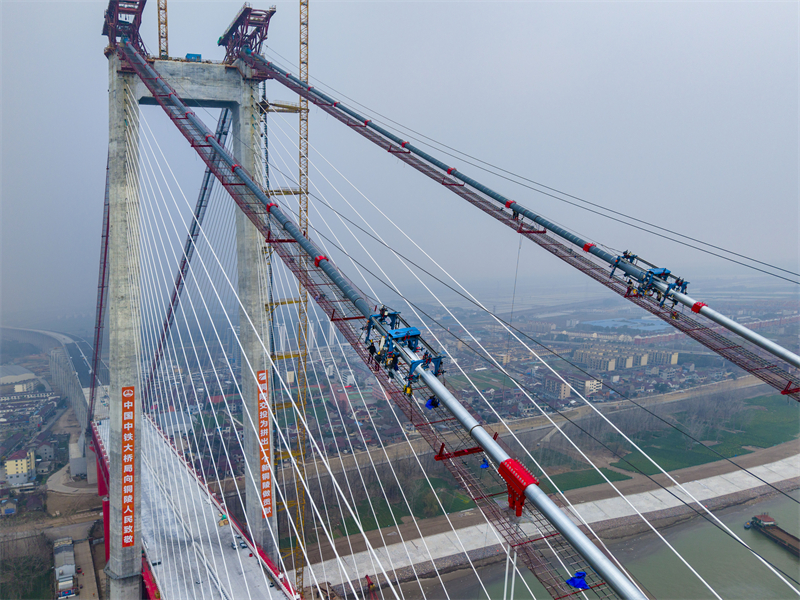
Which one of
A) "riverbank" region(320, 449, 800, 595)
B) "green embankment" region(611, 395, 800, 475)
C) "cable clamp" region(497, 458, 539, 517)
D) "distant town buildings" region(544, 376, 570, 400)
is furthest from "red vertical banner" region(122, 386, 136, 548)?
"distant town buildings" region(544, 376, 570, 400)

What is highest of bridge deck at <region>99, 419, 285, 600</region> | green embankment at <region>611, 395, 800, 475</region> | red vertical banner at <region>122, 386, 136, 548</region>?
red vertical banner at <region>122, 386, 136, 548</region>

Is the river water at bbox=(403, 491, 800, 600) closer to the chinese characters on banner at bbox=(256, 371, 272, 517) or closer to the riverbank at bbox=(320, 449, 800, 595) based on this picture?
the riverbank at bbox=(320, 449, 800, 595)

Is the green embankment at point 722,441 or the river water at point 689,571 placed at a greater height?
the river water at point 689,571

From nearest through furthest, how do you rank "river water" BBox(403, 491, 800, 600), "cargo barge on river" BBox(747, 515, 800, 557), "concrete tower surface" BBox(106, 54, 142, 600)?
"concrete tower surface" BBox(106, 54, 142, 600), "river water" BBox(403, 491, 800, 600), "cargo barge on river" BBox(747, 515, 800, 557)

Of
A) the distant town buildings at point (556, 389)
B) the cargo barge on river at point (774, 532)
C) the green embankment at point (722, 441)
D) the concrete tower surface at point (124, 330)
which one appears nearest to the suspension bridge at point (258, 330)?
the concrete tower surface at point (124, 330)

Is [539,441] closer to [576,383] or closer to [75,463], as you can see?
[576,383]

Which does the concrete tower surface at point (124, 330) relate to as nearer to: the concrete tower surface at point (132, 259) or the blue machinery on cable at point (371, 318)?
the concrete tower surface at point (132, 259)

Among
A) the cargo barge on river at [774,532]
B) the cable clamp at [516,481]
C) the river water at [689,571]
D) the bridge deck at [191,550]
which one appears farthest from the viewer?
the cargo barge on river at [774,532]
